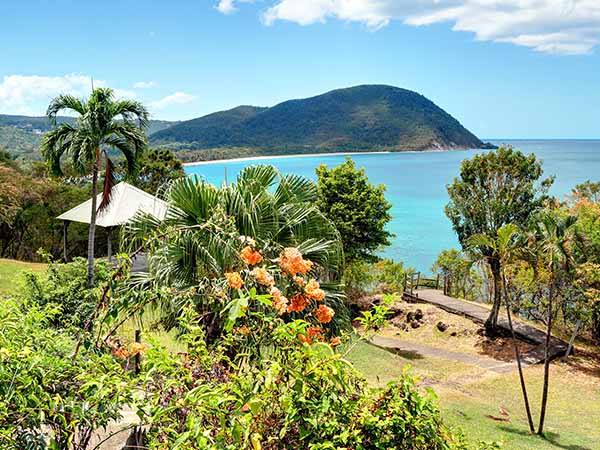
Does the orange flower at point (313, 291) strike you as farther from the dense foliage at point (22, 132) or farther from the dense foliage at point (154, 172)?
the dense foliage at point (22, 132)

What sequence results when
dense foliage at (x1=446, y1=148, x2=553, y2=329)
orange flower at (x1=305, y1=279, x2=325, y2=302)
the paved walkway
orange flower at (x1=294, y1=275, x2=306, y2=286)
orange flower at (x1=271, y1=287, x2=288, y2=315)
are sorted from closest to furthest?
orange flower at (x1=271, y1=287, x2=288, y2=315) < orange flower at (x1=305, y1=279, x2=325, y2=302) < orange flower at (x1=294, y1=275, x2=306, y2=286) < the paved walkway < dense foliage at (x1=446, y1=148, x2=553, y2=329)

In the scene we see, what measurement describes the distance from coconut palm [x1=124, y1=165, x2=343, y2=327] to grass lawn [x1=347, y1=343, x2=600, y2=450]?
4.49 metres

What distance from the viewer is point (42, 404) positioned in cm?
168

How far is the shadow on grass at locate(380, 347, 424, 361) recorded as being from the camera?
46.0 feet

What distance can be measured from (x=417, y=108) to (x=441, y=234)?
117 m

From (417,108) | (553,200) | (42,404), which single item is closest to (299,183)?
(42,404)

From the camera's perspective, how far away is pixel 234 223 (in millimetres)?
3744

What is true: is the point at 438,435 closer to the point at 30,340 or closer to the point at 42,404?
the point at 42,404

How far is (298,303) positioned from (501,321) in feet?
52.0

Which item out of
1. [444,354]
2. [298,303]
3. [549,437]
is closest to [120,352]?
[298,303]

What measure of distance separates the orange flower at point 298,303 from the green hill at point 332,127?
11351 cm

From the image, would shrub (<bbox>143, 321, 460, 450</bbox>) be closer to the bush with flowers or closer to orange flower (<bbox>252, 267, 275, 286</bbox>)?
the bush with flowers

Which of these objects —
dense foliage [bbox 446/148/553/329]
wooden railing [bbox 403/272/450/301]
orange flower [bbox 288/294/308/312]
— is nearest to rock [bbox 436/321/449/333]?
dense foliage [bbox 446/148/553/329]

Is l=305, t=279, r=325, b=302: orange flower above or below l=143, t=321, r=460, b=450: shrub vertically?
above
